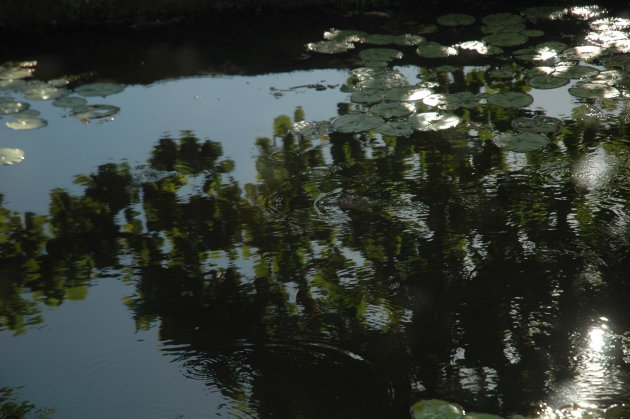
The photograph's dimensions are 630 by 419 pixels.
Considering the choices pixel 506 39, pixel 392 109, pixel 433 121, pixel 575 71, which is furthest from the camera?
pixel 506 39

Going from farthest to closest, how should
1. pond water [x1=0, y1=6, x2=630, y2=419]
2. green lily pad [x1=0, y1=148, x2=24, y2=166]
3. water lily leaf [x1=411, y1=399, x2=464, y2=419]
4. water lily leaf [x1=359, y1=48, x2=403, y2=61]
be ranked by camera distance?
water lily leaf [x1=359, y1=48, x2=403, y2=61] < green lily pad [x1=0, y1=148, x2=24, y2=166] < pond water [x1=0, y1=6, x2=630, y2=419] < water lily leaf [x1=411, y1=399, x2=464, y2=419]

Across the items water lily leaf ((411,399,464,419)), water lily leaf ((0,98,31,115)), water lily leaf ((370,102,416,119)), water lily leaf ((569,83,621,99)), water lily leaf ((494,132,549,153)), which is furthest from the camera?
water lily leaf ((0,98,31,115))

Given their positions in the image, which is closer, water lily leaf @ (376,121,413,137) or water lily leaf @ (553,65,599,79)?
water lily leaf @ (376,121,413,137)

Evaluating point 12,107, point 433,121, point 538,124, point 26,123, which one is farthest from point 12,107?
point 538,124

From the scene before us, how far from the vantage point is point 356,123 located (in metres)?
3.95

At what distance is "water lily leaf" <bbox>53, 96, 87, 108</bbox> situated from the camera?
172 inches

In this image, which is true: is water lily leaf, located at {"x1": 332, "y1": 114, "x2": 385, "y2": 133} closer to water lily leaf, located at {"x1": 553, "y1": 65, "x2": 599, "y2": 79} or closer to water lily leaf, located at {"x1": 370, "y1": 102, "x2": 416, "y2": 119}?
water lily leaf, located at {"x1": 370, "y1": 102, "x2": 416, "y2": 119}

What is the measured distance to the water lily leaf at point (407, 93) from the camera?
424 centimetres

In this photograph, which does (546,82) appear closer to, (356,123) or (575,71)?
(575,71)

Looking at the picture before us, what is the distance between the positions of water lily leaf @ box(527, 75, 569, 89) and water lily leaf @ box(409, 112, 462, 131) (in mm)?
774

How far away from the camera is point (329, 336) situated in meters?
2.32

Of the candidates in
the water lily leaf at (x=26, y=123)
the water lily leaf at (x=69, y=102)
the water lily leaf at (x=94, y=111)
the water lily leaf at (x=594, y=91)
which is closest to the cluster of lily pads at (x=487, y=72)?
the water lily leaf at (x=594, y=91)

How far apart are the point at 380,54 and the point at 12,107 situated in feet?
8.90

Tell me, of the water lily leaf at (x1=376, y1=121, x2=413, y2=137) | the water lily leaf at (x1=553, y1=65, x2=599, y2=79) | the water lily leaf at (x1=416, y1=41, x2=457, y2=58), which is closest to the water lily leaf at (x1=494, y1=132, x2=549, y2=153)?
the water lily leaf at (x1=376, y1=121, x2=413, y2=137)
